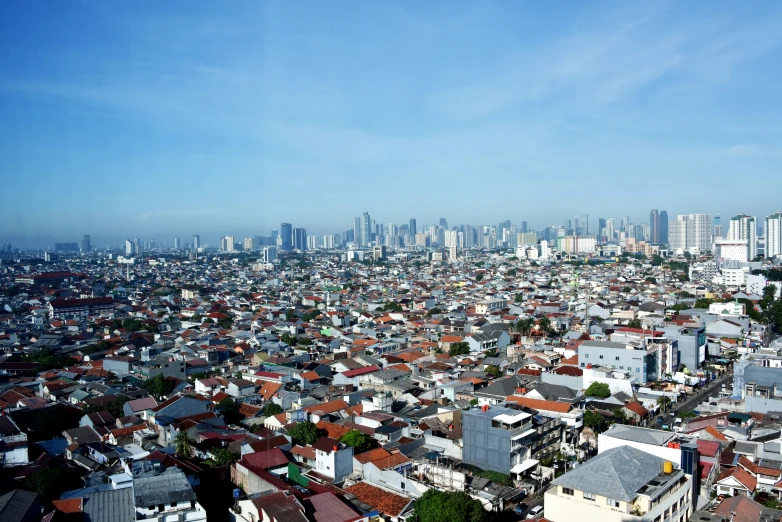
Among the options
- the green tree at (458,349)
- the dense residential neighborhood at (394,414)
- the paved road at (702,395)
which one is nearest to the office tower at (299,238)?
the dense residential neighborhood at (394,414)

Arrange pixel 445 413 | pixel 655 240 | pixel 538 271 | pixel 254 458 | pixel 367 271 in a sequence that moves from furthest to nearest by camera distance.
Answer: pixel 655 240 → pixel 367 271 → pixel 538 271 → pixel 445 413 → pixel 254 458

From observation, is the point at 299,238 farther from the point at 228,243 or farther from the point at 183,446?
the point at 183,446

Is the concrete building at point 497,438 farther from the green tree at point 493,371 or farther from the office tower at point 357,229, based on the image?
the office tower at point 357,229

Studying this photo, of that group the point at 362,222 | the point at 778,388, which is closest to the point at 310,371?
the point at 778,388

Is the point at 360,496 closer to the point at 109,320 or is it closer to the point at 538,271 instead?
the point at 109,320

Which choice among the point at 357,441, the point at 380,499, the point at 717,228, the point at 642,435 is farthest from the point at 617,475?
the point at 717,228

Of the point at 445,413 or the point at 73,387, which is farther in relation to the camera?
the point at 73,387
